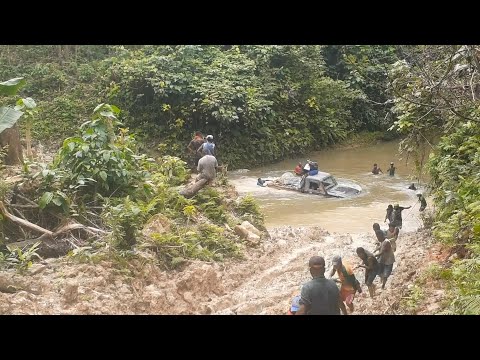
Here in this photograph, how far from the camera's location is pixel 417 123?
7.82 metres

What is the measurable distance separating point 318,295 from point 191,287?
7.76 ft

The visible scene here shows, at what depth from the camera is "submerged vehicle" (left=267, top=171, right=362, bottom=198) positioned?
35.9 feet

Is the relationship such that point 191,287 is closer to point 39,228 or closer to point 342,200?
point 39,228

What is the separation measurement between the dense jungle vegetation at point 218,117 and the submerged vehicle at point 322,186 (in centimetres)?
145

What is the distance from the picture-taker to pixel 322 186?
36.0 ft

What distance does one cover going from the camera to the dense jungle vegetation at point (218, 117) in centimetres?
639

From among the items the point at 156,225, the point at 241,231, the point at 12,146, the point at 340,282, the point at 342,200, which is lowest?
the point at 342,200

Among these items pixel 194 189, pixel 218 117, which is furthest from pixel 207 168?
pixel 218 117

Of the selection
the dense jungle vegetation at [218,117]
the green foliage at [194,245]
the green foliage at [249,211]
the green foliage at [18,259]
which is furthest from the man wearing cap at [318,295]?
the green foliage at [249,211]

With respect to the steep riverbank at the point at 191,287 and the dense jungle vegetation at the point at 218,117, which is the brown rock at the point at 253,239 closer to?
the steep riverbank at the point at 191,287

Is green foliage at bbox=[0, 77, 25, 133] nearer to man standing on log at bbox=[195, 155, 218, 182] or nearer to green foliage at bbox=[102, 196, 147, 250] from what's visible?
green foliage at bbox=[102, 196, 147, 250]

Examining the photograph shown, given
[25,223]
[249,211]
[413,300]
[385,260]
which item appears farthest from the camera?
[249,211]

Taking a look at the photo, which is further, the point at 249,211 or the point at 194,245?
the point at 249,211
